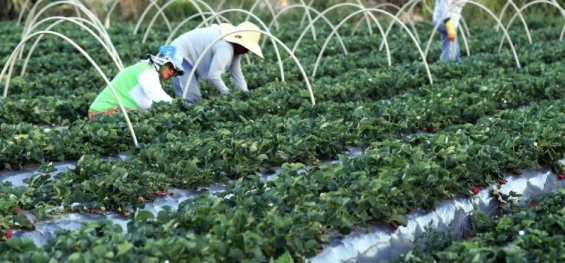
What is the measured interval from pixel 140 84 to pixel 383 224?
388 centimetres

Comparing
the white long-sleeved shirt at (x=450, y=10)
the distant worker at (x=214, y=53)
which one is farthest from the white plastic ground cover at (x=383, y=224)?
the white long-sleeved shirt at (x=450, y=10)

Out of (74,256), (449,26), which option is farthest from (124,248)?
(449,26)

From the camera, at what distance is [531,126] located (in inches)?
283

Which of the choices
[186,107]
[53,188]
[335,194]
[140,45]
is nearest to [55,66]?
[140,45]

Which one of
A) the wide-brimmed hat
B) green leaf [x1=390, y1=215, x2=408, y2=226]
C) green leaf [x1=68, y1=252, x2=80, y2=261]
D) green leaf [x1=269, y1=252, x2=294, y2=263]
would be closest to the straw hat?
the wide-brimmed hat

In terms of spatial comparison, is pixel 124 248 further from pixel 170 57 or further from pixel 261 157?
pixel 170 57

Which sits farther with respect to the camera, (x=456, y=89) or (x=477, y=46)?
(x=477, y=46)

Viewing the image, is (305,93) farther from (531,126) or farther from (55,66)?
(55,66)

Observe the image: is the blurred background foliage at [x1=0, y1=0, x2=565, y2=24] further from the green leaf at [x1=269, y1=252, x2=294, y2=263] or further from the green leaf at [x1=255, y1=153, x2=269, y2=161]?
the green leaf at [x1=269, y1=252, x2=294, y2=263]

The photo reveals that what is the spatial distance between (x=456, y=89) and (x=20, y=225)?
5.42 m

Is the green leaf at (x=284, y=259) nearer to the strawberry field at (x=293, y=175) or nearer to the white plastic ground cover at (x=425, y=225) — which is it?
the strawberry field at (x=293, y=175)

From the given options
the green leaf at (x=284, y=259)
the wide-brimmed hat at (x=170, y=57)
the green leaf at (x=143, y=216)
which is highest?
the green leaf at (x=143, y=216)

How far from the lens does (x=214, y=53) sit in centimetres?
938

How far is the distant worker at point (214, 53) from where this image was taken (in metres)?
9.30
